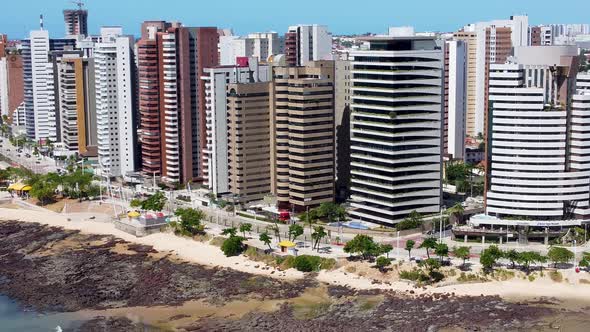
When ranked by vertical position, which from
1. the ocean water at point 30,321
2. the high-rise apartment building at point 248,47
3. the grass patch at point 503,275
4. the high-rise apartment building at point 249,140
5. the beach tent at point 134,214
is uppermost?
the high-rise apartment building at point 248,47

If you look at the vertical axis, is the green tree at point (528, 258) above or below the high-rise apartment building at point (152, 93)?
below

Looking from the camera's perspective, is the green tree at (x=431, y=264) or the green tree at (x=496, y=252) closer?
the green tree at (x=431, y=264)

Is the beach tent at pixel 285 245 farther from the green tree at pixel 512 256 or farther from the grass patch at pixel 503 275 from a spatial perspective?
the green tree at pixel 512 256

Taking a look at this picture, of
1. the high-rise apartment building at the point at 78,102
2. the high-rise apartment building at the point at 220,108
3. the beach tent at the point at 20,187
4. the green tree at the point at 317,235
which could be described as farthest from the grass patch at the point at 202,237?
the high-rise apartment building at the point at 78,102

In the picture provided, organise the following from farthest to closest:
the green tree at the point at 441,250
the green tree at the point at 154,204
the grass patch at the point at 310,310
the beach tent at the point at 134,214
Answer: the green tree at the point at 154,204
the beach tent at the point at 134,214
the green tree at the point at 441,250
the grass patch at the point at 310,310

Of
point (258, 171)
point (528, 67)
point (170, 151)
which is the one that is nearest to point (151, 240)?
point (258, 171)

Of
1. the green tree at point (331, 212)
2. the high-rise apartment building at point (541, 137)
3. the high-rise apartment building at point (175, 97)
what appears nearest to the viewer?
the high-rise apartment building at point (541, 137)

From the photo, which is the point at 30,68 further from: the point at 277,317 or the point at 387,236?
the point at 277,317

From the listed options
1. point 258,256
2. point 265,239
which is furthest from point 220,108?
point 258,256
